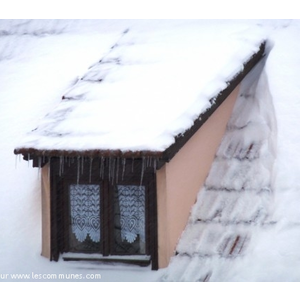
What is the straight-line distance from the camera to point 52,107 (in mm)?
8953

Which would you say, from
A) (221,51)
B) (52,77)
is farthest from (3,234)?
(221,51)

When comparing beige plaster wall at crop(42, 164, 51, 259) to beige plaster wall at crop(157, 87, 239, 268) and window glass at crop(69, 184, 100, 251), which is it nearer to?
window glass at crop(69, 184, 100, 251)

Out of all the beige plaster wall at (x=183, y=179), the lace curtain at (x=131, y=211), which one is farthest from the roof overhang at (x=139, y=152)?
the lace curtain at (x=131, y=211)

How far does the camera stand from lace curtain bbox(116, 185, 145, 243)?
7.32 meters

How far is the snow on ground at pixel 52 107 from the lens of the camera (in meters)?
7.13

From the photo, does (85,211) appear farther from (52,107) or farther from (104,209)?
(52,107)

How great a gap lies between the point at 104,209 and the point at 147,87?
1.66 meters

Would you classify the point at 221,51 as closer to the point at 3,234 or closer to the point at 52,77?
the point at 52,77

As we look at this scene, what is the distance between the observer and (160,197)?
285 inches

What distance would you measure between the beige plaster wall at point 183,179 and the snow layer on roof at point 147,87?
0.43 metres

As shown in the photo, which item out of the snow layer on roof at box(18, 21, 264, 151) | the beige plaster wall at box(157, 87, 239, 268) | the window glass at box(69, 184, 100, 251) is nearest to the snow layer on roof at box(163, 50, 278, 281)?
the beige plaster wall at box(157, 87, 239, 268)

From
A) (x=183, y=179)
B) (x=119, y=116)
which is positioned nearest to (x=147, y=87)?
(x=119, y=116)

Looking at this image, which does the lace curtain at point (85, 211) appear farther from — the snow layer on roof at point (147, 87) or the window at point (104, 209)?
the snow layer on roof at point (147, 87)

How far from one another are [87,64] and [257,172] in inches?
128
